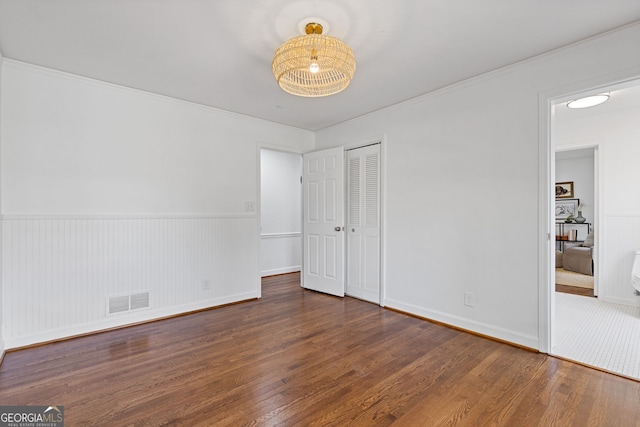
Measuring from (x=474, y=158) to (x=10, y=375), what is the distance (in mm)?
4283

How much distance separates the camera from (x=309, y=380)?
2.16 m

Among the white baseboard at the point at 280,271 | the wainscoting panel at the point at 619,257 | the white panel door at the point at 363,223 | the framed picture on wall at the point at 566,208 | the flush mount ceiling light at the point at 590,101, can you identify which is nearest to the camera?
the flush mount ceiling light at the point at 590,101

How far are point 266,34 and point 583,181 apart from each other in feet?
26.3

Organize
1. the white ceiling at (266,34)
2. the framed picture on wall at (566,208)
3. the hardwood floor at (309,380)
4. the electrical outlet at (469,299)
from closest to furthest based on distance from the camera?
the hardwood floor at (309,380) → the white ceiling at (266,34) → the electrical outlet at (469,299) → the framed picture on wall at (566,208)

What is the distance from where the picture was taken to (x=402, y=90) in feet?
10.8

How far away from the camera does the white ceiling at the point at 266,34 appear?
1.98 meters

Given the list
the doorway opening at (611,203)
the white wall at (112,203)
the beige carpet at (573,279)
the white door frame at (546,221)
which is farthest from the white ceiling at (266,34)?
the beige carpet at (573,279)

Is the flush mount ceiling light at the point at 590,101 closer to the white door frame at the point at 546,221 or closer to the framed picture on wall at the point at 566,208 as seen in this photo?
the white door frame at the point at 546,221

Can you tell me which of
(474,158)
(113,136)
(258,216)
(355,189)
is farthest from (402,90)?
(113,136)

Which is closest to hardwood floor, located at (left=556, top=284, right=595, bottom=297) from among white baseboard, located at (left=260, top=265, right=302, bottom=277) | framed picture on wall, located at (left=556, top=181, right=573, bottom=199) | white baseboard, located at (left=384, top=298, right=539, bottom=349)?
white baseboard, located at (left=384, top=298, right=539, bottom=349)

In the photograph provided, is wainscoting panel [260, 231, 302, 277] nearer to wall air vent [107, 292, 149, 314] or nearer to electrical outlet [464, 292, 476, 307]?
wall air vent [107, 292, 149, 314]

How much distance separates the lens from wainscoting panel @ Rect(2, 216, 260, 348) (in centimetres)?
267

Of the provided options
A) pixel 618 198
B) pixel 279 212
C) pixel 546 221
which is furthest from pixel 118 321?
pixel 618 198

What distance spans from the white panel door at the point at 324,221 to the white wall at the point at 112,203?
93cm
